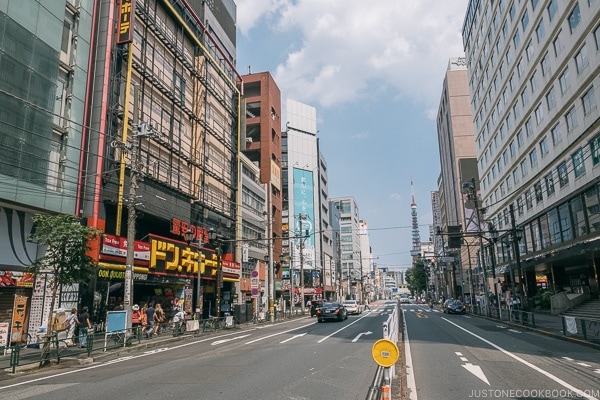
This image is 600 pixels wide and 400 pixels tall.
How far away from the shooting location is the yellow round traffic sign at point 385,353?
705 cm

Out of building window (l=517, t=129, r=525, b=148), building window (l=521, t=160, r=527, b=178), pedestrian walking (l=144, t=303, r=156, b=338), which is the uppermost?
building window (l=517, t=129, r=525, b=148)

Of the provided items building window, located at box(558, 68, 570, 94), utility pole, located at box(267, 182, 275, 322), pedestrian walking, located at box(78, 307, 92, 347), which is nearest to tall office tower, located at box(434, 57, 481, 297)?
utility pole, located at box(267, 182, 275, 322)

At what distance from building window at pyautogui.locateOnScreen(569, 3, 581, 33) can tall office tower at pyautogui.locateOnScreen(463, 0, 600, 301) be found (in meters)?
0.06

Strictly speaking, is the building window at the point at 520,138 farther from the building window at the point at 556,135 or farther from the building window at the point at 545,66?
the building window at the point at 545,66

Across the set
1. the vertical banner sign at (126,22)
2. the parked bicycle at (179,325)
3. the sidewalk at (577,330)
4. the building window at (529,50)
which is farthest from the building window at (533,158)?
the vertical banner sign at (126,22)

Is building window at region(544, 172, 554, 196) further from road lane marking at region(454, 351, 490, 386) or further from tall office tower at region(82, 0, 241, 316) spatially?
road lane marking at region(454, 351, 490, 386)

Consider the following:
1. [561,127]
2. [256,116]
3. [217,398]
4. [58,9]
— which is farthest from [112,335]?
[256,116]

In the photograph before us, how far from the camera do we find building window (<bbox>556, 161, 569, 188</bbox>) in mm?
31484

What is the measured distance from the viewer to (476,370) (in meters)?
10.8

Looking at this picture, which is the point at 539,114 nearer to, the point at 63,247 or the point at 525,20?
the point at 525,20

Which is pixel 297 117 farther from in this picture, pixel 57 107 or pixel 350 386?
pixel 350 386

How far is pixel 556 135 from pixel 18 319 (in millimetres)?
37006

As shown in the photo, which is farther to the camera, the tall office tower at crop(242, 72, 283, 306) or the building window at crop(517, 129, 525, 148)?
the tall office tower at crop(242, 72, 283, 306)

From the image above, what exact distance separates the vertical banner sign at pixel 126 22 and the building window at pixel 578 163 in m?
30.4
